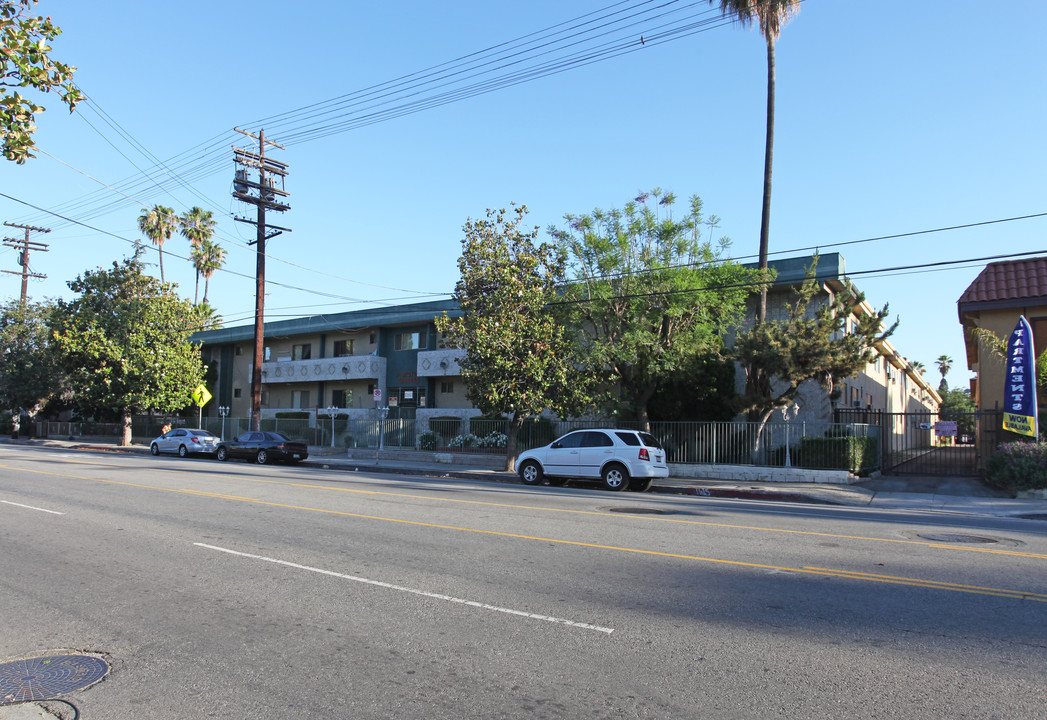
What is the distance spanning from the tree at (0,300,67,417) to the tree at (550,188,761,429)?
3776cm

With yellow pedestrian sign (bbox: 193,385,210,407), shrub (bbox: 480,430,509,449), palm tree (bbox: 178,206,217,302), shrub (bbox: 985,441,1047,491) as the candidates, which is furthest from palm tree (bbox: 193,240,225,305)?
shrub (bbox: 985,441,1047,491)

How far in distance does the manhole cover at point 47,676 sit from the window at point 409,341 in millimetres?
35730

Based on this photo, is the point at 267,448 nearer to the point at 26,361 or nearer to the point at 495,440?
the point at 495,440

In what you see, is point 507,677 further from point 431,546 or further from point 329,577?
point 431,546

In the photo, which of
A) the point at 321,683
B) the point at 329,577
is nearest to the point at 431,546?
the point at 329,577

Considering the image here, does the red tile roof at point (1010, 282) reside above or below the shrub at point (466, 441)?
above

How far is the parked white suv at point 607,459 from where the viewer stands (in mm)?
18875

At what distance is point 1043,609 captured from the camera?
6.28 meters

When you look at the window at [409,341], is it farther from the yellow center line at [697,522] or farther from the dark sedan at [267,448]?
the yellow center line at [697,522]

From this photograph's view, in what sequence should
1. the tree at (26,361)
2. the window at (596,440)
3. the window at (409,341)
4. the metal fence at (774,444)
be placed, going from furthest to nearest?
the tree at (26,361) → the window at (409,341) → the metal fence at (774,444) → the window at (596,440)

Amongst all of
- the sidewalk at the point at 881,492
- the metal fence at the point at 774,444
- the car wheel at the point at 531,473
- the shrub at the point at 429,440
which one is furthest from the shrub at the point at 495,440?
the car wheel at the point at 531,473

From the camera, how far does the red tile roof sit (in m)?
22.1

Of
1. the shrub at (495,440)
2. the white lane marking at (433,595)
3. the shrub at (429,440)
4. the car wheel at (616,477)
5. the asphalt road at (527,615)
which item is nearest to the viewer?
the asphalt road at (527,615)

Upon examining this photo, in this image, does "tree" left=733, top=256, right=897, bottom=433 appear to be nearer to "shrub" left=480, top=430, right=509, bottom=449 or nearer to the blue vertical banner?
the blue vertical banner
